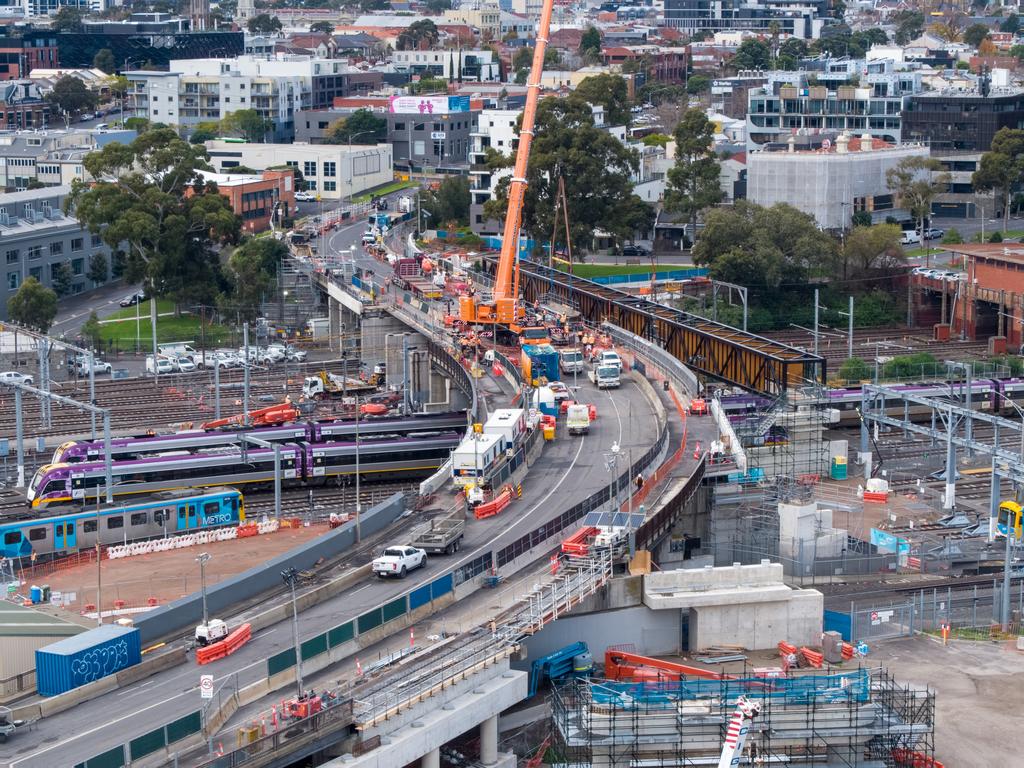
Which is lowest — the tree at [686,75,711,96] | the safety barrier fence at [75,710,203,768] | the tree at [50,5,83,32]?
the safety barrier fence at [75,710,203,768]

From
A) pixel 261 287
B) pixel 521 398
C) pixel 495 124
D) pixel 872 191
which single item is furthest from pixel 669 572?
pixel 495 124

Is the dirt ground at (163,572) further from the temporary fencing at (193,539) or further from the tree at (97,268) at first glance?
the tree at (97,268)

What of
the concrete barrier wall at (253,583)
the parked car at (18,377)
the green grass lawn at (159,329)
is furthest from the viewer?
the green grass lawn at (159,329)

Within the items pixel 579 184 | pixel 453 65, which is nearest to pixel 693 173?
pixel 579 184

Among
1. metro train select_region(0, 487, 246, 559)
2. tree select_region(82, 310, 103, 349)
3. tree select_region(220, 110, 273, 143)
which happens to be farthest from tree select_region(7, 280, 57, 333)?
tree select_region(220, 110, 273, 143)

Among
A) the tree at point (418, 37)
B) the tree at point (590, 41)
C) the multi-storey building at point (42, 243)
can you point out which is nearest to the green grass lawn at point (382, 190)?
the multi-storey building at point (42, 243)

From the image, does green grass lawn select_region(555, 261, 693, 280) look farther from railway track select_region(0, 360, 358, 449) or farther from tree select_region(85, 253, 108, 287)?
tree select_region(85, 253, 108, 287)
